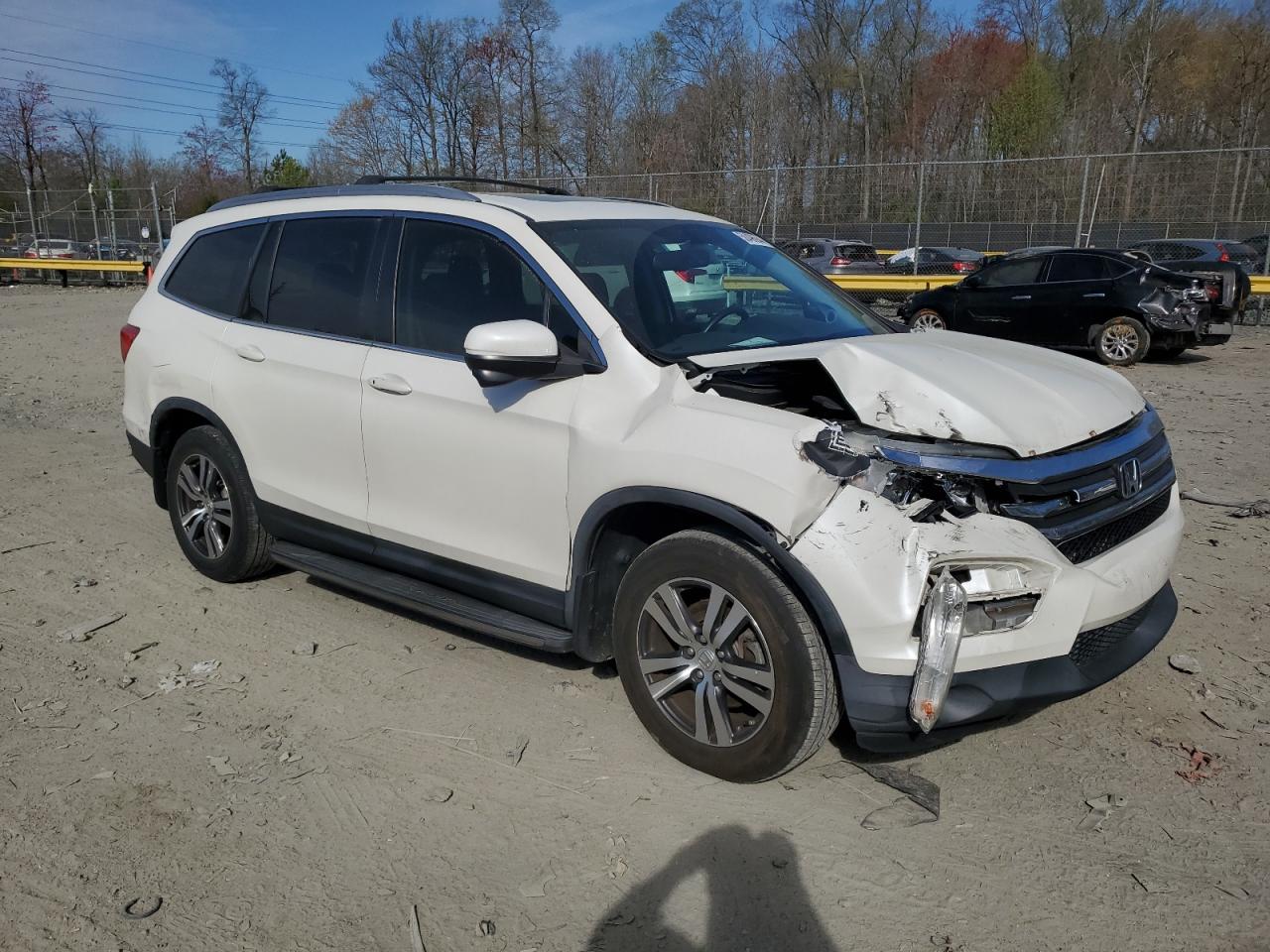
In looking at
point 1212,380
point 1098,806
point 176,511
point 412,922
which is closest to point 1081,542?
point 1098,806

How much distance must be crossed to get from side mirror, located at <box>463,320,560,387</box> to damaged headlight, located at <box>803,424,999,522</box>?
3.17 ft

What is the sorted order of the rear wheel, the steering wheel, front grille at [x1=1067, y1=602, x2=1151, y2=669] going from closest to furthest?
front grille at [x1=1067, y1=602, x2=1151, y2=669] → the steering wheel → the rear wheel

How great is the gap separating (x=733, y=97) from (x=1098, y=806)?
42970 millimetres

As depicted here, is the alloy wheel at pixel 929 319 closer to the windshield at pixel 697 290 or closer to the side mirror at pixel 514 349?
the windshield at pixel 697 290

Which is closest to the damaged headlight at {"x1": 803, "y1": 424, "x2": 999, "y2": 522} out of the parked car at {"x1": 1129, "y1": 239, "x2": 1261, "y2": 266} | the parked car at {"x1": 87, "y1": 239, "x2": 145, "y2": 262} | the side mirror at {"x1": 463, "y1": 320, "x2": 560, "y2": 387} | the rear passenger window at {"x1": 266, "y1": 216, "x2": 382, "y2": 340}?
the side mirror at {"x1": 463, "y1": 320, "x2": 560, "y2": 387}

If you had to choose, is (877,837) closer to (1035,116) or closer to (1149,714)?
(1149,714)

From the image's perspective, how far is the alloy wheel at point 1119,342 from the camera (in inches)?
512

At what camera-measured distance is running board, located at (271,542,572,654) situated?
363 cm

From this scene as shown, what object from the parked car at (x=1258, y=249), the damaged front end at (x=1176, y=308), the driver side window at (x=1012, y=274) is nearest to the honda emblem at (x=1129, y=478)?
the damaged front end at (x=1176, y=308)

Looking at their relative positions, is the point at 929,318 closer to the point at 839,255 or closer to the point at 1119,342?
the point at 1119,342

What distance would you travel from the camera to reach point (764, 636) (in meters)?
3.00

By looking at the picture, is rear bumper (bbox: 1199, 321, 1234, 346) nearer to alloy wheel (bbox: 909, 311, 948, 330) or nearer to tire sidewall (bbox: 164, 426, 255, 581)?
alloy wheel (bbox: 909, 311, 948, 330)

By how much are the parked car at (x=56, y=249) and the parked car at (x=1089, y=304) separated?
107ft

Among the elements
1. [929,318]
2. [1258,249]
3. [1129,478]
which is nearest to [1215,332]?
[929,318]
